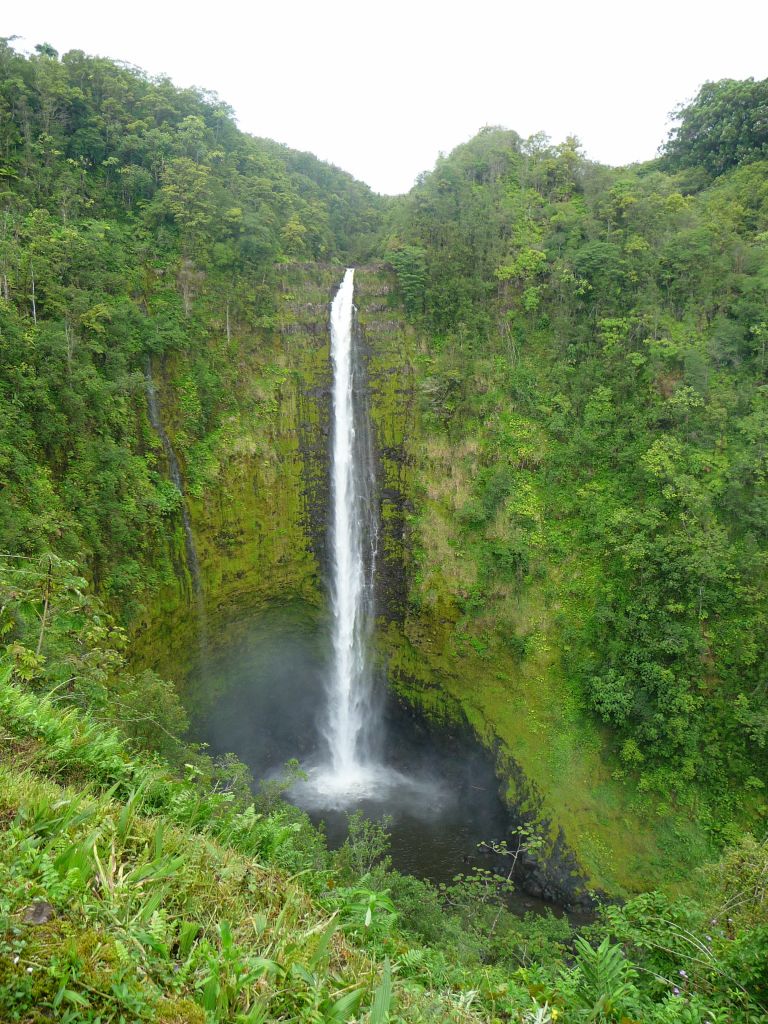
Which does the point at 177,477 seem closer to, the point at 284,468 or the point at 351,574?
the point at 284,468

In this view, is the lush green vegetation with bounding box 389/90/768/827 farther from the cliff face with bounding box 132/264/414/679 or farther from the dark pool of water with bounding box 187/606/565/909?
the dark pool of water with bounding box 187/606/565/909

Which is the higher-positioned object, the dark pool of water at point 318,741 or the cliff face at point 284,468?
the cliff face at point 284,468

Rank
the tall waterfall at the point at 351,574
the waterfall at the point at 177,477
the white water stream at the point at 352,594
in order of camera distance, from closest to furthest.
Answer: the waterfall at the point at 177,477
the white water stream at the point at 352,594
the tall waterfall at the point at 351,574

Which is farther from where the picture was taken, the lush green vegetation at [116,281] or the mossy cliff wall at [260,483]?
the mossy cliff wall at [260,483]

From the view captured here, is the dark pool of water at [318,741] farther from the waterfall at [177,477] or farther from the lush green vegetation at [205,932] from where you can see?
the lush green vegetation at [205,932]

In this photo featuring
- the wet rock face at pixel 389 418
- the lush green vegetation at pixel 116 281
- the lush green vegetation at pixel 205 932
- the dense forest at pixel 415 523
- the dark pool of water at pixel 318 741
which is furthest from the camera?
the wet rock face at pixel 389 418

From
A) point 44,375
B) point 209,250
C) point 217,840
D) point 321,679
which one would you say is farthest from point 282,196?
Answer: point 217,840

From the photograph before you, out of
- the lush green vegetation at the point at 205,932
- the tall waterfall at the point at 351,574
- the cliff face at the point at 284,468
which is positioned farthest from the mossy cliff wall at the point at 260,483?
the lush green vegetation at the point at 205,932
